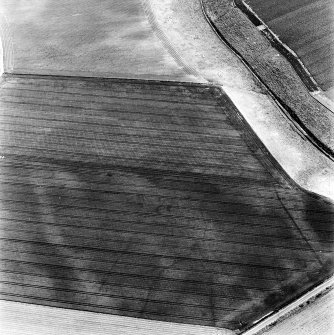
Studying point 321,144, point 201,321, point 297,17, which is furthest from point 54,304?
point 297,17

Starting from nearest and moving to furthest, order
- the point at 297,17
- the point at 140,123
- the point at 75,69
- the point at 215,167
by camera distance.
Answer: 1. the point at 215,167
2. the point at 140,123
3. the point at 75,69
4. the point at 297,17

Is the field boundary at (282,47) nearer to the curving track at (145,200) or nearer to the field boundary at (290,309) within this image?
the curving track at (145,200)

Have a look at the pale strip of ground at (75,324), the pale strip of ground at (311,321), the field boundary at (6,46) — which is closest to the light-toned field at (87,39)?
the field boundary at (6,46)

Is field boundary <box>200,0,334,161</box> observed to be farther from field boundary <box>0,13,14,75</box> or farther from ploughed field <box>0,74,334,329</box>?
field boundary <box>0,13,14,75</box>

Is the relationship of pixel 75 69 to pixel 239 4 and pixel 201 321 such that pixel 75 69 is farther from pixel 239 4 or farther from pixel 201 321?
pixel 201 321

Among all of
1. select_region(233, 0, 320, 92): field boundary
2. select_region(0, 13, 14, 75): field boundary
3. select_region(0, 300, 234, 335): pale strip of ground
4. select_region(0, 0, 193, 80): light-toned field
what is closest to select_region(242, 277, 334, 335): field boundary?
select_region(0, 300, 234, 335): pale strip of ground

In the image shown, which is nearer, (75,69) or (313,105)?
(313,105)

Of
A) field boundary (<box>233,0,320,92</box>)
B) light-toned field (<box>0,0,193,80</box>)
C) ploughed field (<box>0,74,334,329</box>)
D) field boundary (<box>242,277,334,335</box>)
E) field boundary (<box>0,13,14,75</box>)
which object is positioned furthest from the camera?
field boundary (<box>0,13,14,75</box>)
